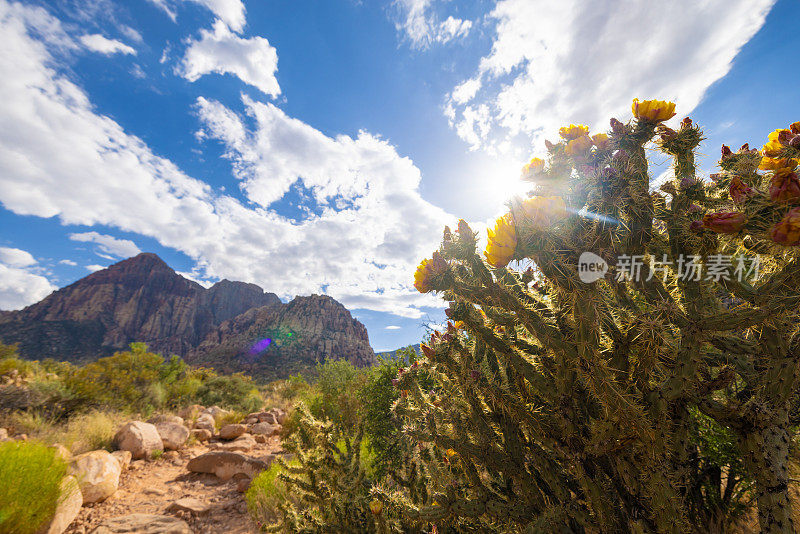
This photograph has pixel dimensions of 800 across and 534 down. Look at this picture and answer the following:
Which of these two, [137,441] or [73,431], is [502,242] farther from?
[73,431]

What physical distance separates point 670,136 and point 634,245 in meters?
1.02

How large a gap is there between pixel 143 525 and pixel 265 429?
23.8ft

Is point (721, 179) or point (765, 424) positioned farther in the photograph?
point (721, 179)

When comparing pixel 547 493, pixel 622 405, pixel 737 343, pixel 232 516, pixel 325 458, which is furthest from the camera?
pixel 232 516

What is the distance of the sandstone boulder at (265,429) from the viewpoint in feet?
36.6

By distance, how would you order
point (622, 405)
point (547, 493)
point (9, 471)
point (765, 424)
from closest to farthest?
point (622, 405), point (765, 424), point (547, 493), point (9, 471)

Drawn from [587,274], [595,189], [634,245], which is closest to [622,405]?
[587,274]

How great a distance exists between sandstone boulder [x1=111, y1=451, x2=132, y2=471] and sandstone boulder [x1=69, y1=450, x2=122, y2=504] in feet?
1.92

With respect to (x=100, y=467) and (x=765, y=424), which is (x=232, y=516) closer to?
(x=100, y=467)

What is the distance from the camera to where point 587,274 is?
141cm

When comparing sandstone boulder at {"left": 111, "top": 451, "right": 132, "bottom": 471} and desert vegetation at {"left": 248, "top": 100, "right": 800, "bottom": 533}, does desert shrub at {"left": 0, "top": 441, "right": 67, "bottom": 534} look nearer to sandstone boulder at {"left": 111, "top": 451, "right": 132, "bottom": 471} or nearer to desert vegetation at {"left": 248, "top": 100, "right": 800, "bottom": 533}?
sandstone boulder at {"left": 111, "top": 451, "right": 132, "bottom": 471}

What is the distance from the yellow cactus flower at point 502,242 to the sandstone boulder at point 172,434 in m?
10.8

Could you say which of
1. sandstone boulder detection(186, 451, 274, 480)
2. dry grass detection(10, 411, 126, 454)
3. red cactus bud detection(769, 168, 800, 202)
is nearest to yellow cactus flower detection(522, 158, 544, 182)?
red cactus bud detection(769, 168, 800, 202)

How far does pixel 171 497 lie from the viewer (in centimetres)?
608
